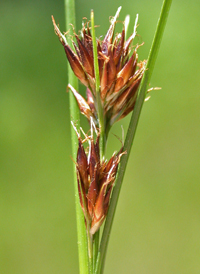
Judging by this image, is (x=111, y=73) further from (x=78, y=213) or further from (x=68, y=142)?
(x=68, y=142)

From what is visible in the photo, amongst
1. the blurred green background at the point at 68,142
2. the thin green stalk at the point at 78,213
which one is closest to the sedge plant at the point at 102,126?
the thin green stalk at the point at 78,213

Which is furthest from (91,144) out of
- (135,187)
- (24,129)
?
(24,129)

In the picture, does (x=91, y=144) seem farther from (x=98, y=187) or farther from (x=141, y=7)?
(x=141, y=7)

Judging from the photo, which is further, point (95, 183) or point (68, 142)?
point (68, 142)

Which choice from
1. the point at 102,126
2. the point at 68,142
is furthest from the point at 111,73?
the point at 68,142

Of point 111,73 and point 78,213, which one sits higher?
point 111,73
